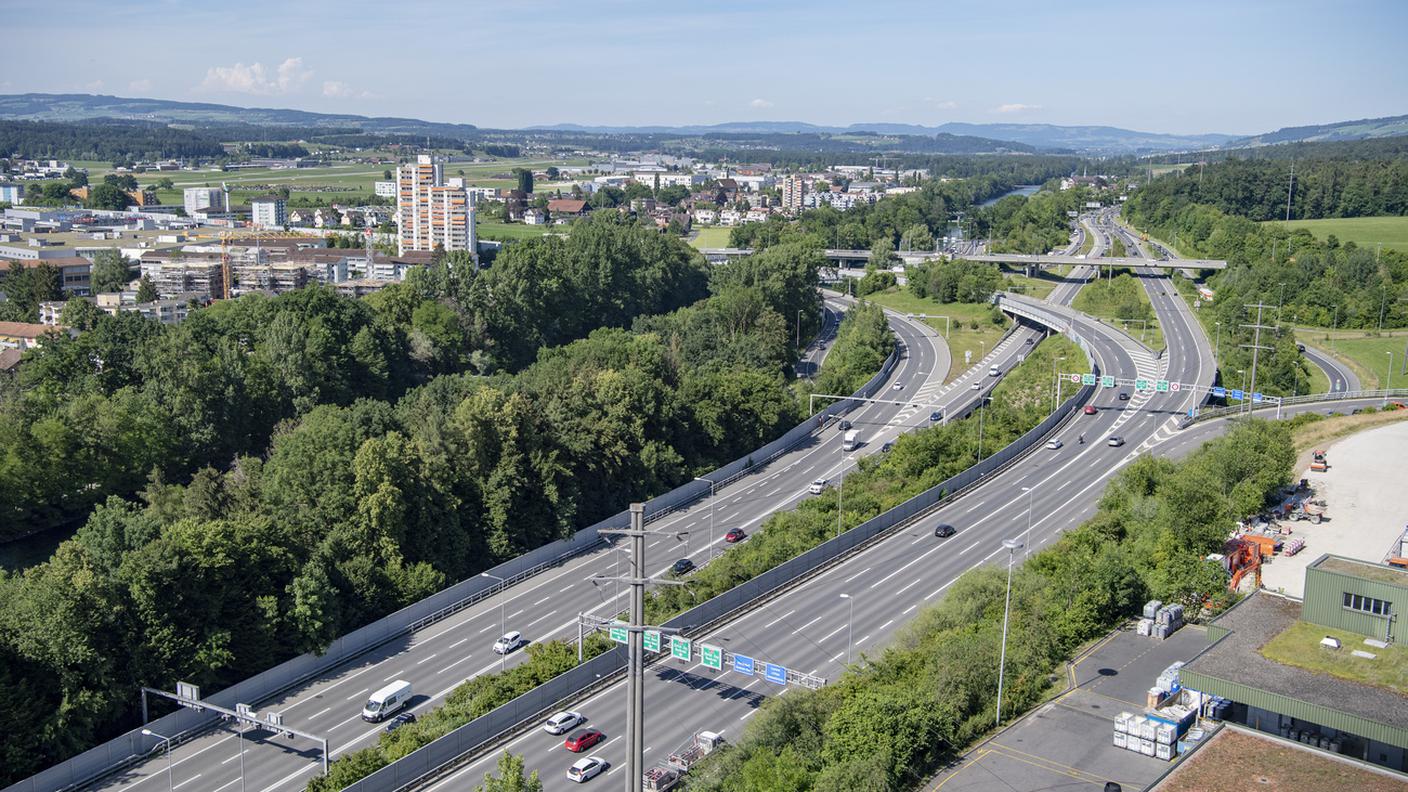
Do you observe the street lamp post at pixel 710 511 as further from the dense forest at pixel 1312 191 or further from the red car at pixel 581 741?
the dense forest at pixel 1312 191

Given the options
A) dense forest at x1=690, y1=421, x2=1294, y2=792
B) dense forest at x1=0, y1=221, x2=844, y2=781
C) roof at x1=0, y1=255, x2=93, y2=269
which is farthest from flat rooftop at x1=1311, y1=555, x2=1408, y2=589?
roof at x1=0, y1=255, x2=93, y2=269

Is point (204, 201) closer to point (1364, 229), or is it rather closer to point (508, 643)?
point (1364, 229)

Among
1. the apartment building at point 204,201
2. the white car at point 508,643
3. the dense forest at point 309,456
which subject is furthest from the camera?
the apartment building at point 204,201

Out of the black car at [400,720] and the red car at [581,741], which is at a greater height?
the red car at [581,741]

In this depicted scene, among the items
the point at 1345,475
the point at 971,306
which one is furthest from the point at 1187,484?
the point at 971,306

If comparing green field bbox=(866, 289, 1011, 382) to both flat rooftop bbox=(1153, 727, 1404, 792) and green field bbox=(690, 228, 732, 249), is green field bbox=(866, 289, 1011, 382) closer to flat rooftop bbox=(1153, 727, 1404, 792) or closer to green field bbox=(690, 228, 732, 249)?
green field bbox=(690, 228, 732, 249)

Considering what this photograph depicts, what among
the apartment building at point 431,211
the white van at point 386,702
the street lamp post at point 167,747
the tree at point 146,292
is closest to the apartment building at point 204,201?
the apartment building at point 431,211

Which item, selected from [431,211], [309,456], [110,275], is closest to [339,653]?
[309,456]
